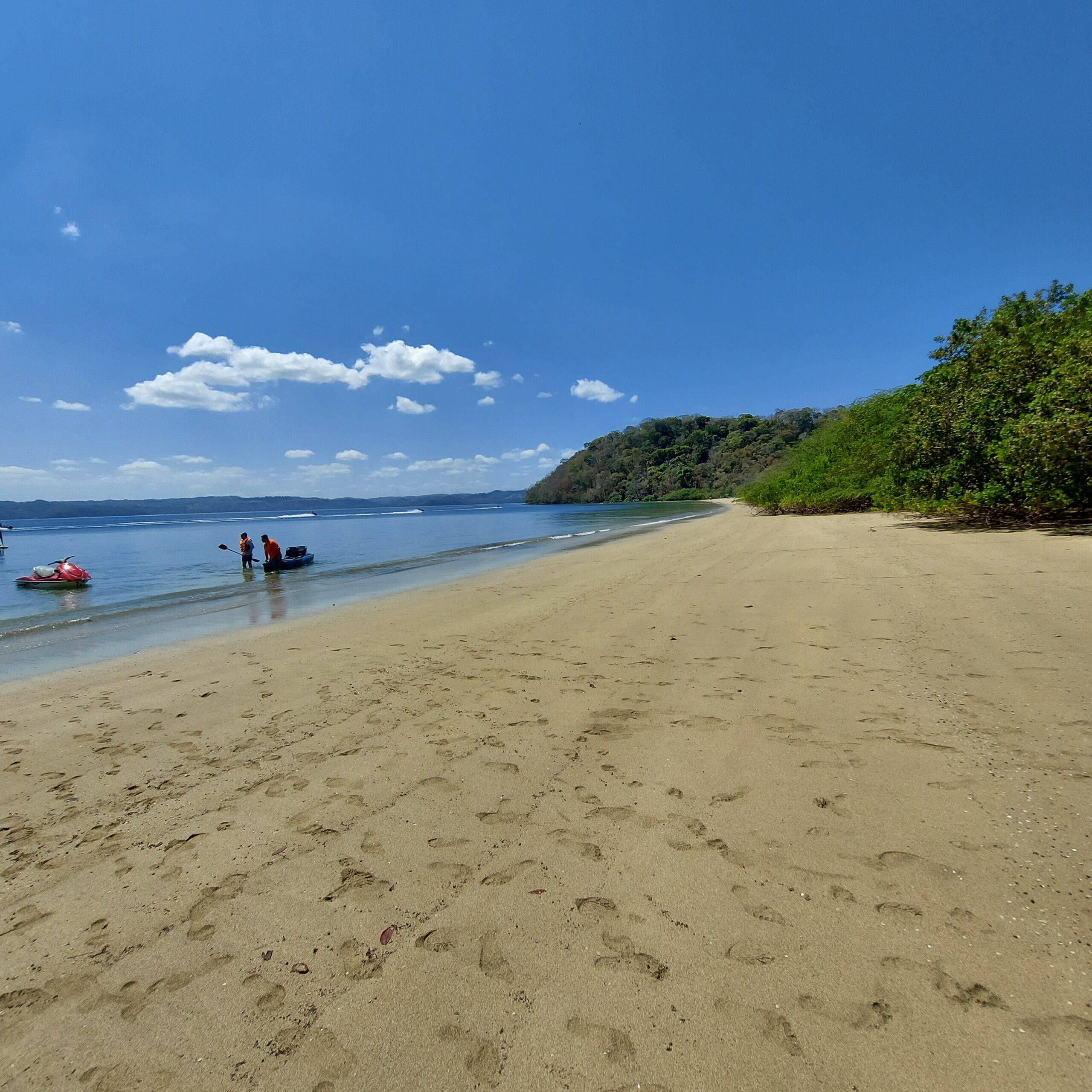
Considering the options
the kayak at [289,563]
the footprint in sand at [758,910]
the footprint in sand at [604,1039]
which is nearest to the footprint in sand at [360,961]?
the footprint in sand at [604,1039]

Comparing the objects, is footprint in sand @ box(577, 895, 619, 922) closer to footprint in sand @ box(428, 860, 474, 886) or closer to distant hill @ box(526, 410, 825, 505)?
footprint in sand @ box(428, 860, 474, 886)

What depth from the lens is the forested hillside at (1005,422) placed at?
36.5ft

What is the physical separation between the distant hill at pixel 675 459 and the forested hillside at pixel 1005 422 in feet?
230

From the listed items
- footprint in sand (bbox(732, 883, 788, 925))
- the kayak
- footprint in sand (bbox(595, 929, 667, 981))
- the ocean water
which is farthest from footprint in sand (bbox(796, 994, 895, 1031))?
the kayak

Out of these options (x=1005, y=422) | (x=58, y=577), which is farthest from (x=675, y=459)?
(x=58, y=577)

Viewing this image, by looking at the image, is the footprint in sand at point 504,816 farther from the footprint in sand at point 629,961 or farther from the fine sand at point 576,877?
the footprint in sand at point 629,961

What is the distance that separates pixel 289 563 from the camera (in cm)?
1986

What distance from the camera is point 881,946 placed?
2057 mm

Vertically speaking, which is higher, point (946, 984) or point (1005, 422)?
point (1005, 422)

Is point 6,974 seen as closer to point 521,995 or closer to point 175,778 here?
point 175,778

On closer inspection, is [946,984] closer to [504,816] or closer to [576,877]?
[576,877]

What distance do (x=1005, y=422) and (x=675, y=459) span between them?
11296cm

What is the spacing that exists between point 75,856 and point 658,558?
13.7 meters

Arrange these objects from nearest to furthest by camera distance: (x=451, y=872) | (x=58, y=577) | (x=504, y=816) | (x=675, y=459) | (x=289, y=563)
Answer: (x=451, y=872), (x=504, y=816), (x=58, y=577), (x=289, y=563), (x=675, y=459)
